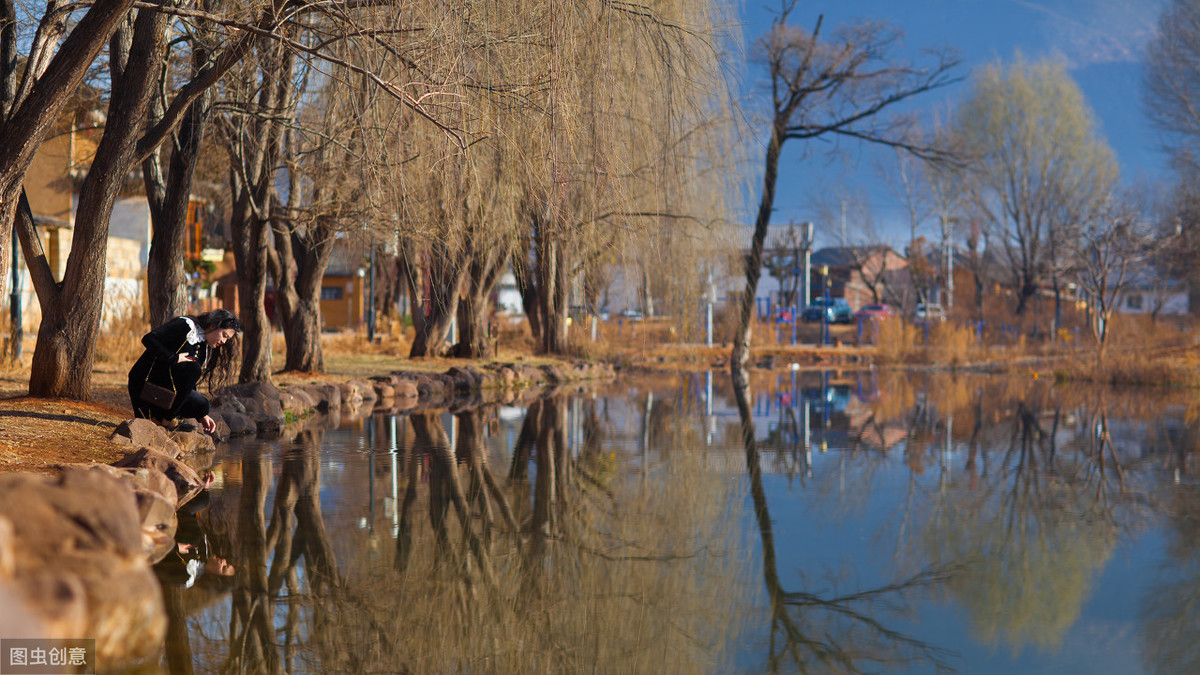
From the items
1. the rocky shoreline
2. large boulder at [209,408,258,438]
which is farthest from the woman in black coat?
the rocky shoreline

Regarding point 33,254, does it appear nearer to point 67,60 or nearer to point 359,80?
point 67,60

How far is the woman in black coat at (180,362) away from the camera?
7.71m

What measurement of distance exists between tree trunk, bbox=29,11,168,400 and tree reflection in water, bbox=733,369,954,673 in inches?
268

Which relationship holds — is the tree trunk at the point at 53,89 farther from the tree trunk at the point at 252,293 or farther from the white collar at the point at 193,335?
the tree trunk at the point at 252,293

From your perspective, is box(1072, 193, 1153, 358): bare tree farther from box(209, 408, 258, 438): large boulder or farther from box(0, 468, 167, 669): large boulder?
box(0, 468, 167, 669): large boulder

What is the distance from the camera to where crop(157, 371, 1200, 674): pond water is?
3955 mm

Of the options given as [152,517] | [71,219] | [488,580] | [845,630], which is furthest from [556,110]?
[71,219]

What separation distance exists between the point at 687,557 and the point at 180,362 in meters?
4.57

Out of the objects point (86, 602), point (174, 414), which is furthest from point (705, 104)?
point (86, 602)

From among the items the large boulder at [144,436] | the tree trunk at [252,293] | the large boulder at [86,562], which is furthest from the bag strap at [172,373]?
the tree trunk at [252,293]

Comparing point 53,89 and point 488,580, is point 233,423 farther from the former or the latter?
point 488,580

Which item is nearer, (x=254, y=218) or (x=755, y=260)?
(x=254, y=218)

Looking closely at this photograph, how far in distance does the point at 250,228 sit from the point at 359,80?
19.0 ft

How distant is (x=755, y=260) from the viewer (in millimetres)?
23141
